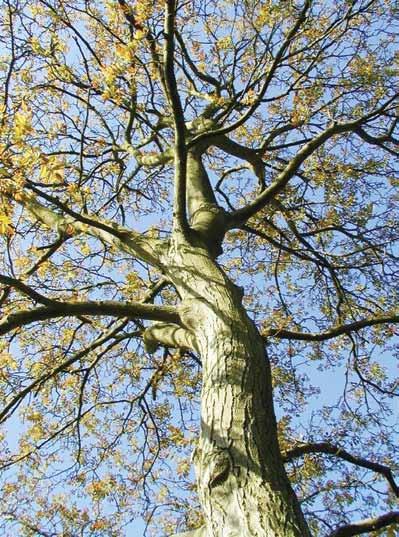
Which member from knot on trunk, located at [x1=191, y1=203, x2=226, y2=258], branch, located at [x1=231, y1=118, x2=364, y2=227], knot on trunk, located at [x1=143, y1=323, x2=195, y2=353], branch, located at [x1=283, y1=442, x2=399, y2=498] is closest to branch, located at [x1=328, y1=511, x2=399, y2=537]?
branch, located at [x1=283, y1=442, x2=399, y2=498]

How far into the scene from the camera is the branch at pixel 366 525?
12.7 feet

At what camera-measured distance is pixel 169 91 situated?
419 cm

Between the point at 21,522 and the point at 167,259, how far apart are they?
3.34 m

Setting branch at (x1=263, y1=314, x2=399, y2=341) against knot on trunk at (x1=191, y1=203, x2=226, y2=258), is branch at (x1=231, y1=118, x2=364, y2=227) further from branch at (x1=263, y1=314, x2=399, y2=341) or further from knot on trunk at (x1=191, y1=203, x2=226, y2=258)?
branch at (x1=263, y1=314, x2=399, y2=341)

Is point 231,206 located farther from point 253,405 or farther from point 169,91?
point 253,405

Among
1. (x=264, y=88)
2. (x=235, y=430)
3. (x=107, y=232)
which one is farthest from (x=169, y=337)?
(x=264, y=88)

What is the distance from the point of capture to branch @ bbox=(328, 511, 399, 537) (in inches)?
152

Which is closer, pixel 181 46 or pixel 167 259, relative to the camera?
pixel 167 259

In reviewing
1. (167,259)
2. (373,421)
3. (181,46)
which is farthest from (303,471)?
(181,46)

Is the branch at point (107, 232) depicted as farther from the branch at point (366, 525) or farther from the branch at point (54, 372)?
the branch at point (366, 525)

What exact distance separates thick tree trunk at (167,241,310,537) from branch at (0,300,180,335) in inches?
11.3

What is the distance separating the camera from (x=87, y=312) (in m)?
4.35

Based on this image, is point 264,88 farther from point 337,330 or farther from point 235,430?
point 235,430

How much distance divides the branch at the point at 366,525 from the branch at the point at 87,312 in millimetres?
1865
